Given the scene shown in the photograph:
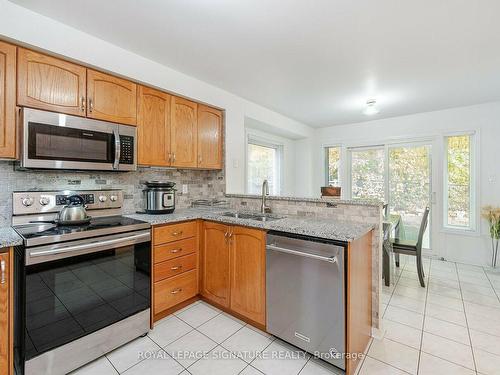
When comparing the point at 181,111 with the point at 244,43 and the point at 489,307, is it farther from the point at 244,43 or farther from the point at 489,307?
the point at 489,307

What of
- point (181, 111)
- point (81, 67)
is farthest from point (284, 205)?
point (81, 67)

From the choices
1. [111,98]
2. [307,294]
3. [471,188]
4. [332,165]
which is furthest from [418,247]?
[111,98]

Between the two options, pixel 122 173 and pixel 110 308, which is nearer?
pixel 110 308

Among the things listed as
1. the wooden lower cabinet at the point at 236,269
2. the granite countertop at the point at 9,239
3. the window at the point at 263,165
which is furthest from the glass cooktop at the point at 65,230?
the window at the point at 263,165

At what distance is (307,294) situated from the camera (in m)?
1.61

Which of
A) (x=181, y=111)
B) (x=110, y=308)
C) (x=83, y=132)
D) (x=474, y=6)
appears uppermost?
(x=474, y=6)

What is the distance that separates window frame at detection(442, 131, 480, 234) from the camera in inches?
139

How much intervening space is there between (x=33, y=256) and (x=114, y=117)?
1.20 meters

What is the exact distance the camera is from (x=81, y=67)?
189 cm

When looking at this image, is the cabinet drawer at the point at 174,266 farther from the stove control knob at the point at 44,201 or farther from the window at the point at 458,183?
the window at the point at 458,183

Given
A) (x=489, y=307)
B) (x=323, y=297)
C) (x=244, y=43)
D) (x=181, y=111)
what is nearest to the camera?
(x=323, y=297)

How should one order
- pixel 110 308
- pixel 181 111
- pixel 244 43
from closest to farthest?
1. pixel 110 308
2. pixel 244 43
3. pixel 181 111

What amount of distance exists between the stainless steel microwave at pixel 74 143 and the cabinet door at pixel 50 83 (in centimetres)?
6

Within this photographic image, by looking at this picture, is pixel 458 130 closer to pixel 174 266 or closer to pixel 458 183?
pixel 458 183
